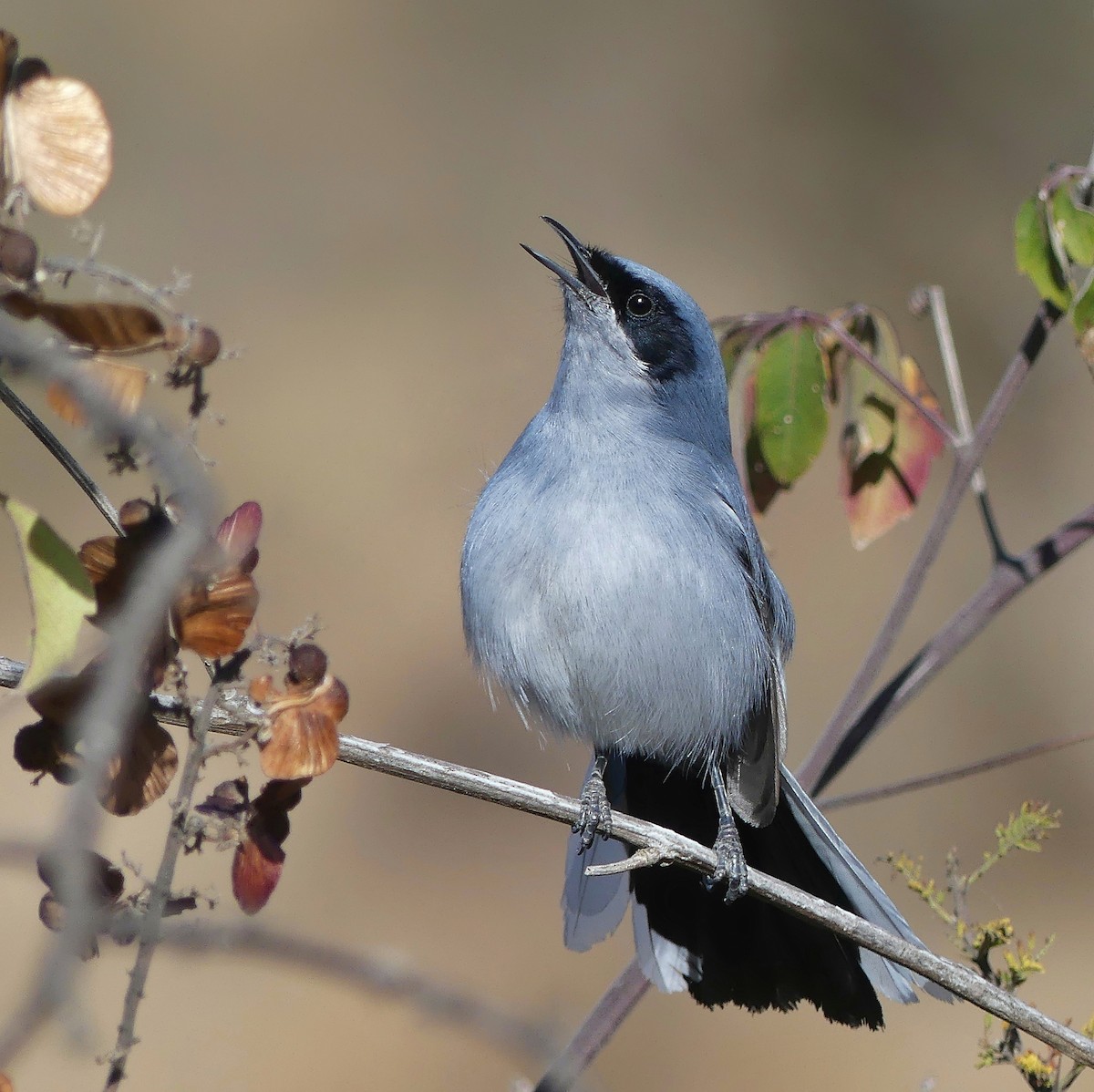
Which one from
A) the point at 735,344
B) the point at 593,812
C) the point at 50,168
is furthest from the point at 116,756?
the point at 735,344

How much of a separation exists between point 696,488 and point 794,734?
8.93ft

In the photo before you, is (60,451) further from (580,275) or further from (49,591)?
(580,275)

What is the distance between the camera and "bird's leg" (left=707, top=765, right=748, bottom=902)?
2.51 metres

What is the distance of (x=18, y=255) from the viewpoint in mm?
1103

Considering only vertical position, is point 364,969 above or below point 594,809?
above

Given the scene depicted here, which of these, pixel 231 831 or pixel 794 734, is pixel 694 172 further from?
pixel 231 831

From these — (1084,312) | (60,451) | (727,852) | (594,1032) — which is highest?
(1084,312)

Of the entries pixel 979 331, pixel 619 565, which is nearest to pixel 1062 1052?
pixel 619 565

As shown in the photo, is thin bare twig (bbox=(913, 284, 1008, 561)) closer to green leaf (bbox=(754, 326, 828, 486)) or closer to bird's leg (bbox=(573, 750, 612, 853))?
green leaf (bbox=(754, 326, 828, 486))

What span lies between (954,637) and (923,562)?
178mm

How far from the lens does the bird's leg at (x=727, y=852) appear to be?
2512 mm

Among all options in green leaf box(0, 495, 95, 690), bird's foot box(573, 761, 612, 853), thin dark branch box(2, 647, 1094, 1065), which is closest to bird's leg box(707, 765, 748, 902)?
thin dark branch box(2, 647, 1094, 1065)

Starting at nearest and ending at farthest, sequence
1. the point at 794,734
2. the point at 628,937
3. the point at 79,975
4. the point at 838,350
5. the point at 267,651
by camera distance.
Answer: the point at 79,975
the point at 267,651
the point at 838,350
the point at 628,937
the point at 794,734

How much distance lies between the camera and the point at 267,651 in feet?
4.50
